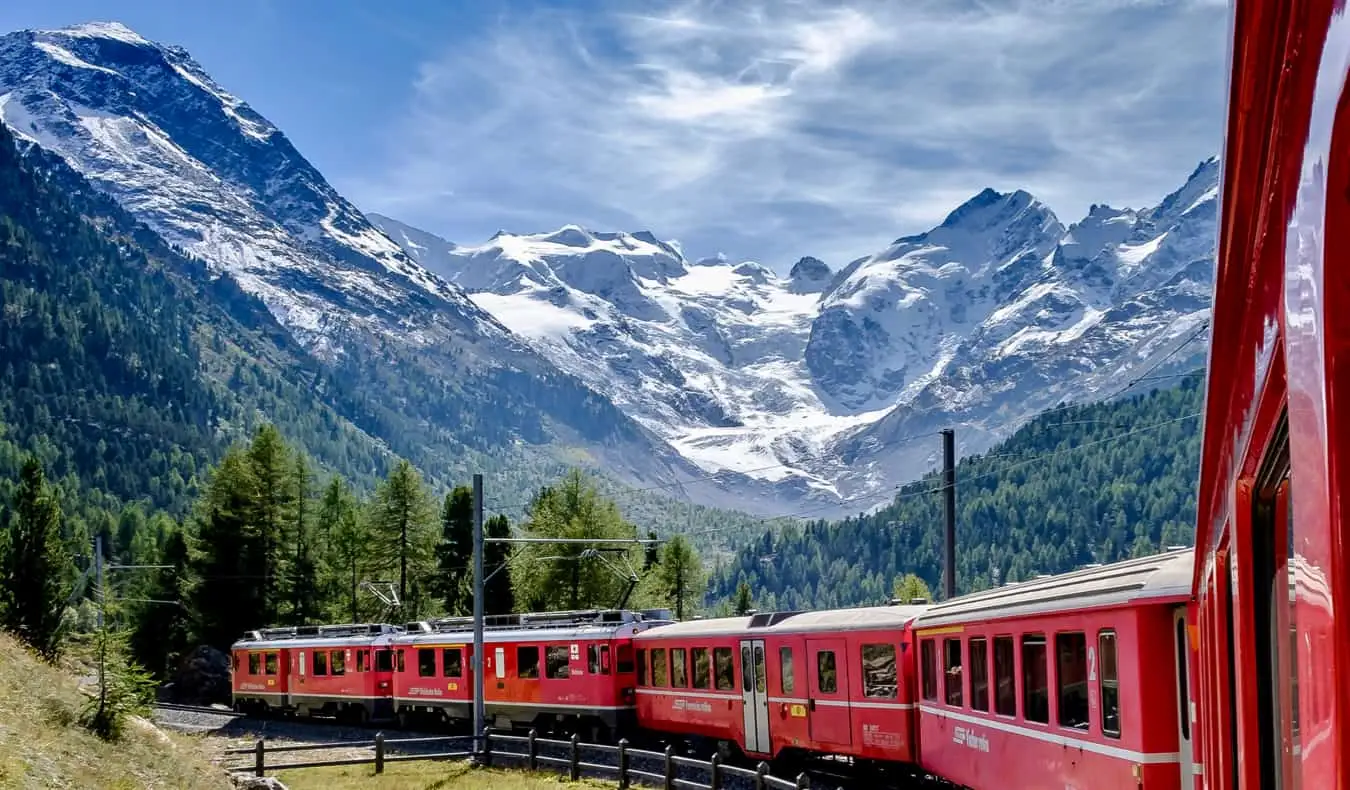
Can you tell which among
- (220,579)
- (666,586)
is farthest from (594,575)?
(220,579)

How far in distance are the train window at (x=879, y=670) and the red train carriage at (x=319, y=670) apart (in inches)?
1011

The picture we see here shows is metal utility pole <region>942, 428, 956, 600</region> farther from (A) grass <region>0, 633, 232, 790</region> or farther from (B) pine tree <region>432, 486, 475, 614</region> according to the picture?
(B) pine tree <region>432, 486, 475, 614</region>

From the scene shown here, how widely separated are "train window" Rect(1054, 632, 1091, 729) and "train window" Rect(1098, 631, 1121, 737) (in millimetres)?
442

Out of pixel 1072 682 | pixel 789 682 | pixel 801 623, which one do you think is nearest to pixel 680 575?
pixel 789 682

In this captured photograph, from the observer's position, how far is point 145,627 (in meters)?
76.1

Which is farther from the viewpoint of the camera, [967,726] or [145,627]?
[145,627]

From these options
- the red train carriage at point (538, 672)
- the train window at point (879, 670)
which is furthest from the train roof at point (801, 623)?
the red train carriage at point (538, 672)

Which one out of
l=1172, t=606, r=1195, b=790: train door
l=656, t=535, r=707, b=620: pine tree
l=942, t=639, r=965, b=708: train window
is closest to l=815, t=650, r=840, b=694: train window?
l=942, t=639, r=965, b=708: train window

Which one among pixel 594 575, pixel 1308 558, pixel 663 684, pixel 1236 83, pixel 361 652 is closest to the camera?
pixel 1236 83

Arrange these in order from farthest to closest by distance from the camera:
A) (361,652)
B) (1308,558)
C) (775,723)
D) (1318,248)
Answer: (361,652) → (775,723) → (1308,558) → (1318,248)

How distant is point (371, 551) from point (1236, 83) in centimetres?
7711

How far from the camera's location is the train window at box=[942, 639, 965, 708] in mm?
17875

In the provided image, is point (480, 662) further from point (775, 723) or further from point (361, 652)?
point (361, 652)

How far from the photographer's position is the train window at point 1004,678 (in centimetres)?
1503
